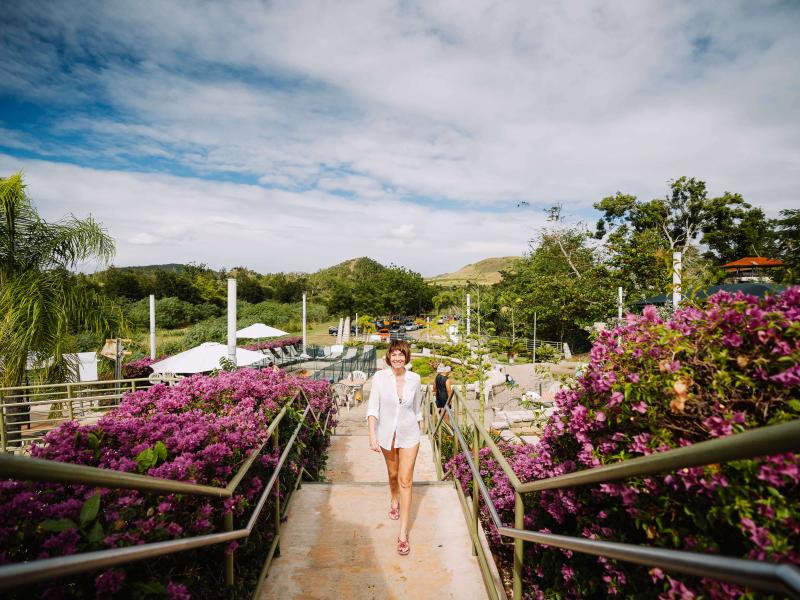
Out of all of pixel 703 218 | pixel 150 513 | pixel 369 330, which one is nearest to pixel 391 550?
pixel 150 513

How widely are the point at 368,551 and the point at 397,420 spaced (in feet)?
3.23

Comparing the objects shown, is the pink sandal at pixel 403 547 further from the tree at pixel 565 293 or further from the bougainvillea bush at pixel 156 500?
the tree at pixel 565 293

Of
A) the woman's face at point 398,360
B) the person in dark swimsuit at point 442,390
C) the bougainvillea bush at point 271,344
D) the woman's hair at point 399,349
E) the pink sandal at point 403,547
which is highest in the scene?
the woman's hair at point 399,349

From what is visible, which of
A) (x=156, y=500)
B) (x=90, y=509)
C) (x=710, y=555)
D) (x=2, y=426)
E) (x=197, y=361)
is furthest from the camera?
(x=197, y=361)

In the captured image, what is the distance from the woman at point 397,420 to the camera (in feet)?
10.8

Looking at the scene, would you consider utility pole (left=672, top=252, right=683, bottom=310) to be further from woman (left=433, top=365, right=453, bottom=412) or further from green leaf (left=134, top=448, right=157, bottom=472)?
woman (left=433, top=365, right=453, bottom=412)

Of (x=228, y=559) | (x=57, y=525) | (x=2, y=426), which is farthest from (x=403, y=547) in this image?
(x=2, y=426)

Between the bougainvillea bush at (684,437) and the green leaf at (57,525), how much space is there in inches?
84.8

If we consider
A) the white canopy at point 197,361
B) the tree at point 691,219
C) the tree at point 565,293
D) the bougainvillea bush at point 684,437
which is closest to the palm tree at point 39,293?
the white canopy at point 197,361

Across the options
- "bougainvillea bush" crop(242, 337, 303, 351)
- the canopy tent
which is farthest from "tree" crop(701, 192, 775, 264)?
"bougainvillea bush" crop(242, 337, 303, 351)

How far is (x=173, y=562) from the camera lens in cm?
195

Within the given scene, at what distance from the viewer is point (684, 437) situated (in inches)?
68.6

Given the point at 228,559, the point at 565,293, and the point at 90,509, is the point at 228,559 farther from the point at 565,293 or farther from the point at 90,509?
the point at 565,293

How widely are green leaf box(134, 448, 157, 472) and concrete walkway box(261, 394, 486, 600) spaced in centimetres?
120
